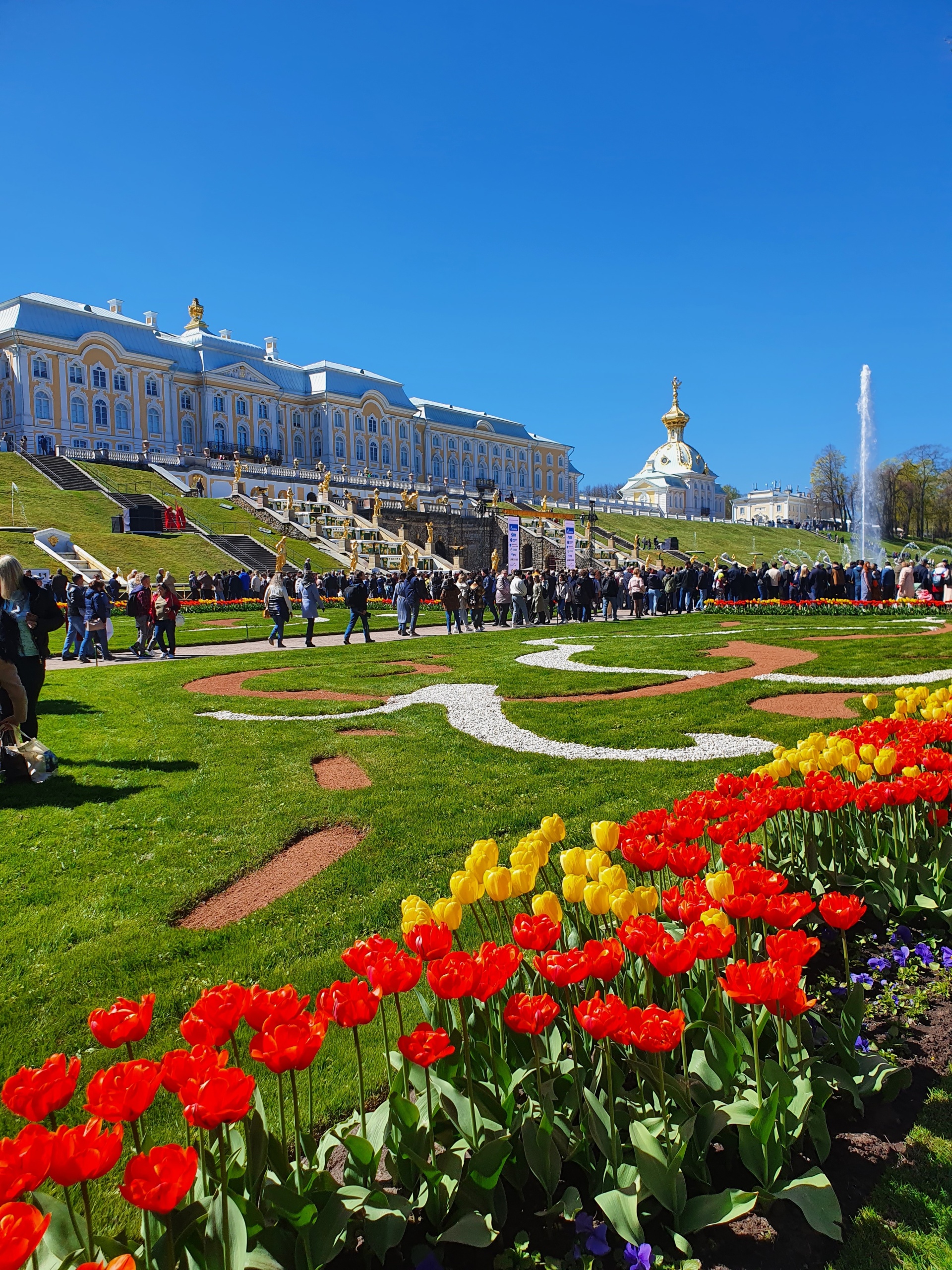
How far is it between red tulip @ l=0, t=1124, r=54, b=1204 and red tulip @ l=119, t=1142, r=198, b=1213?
5.0 inches

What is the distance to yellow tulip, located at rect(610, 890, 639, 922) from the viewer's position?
84.9 inches

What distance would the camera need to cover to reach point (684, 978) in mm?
2494

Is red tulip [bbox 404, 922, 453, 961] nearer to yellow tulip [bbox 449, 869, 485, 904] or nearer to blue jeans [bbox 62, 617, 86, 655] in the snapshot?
yellow tulip [bbox 449, 869, 485, 904]

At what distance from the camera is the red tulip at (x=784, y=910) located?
213 cm

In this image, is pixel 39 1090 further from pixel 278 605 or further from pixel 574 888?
pixel 278 605

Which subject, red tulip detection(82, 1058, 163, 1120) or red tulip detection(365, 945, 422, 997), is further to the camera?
red tulip detection(365, 945, 422, 997)

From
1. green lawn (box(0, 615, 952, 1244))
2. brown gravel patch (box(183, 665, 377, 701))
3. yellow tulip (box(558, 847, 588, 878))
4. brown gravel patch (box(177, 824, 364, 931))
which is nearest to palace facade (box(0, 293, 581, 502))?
brown gravel patch (box(183, 665, 377, 701))

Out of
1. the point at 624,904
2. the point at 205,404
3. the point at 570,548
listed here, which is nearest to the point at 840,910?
the point at 624,904

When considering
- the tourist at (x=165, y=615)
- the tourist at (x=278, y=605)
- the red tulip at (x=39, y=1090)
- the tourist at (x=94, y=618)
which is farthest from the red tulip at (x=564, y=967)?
the tourist at (x=278, y=605)

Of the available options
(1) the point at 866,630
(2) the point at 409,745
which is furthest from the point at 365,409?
(2) the point at 409,745

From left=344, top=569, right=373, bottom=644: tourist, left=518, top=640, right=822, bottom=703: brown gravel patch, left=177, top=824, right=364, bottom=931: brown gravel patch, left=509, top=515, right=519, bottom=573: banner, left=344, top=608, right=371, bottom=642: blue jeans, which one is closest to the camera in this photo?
left=177, top=824, right=364, bottom=931: brown gravel patch

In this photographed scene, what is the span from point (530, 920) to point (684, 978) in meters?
0.72

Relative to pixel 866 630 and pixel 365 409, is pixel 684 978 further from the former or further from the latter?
pixel 365 409

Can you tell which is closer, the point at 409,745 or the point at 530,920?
the point at 530,920
